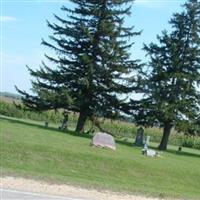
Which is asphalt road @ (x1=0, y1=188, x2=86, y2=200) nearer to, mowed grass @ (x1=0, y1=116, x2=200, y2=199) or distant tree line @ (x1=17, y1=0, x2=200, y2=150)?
mowed grass @ (x1=0, y1=116, x2=200, y2=199)

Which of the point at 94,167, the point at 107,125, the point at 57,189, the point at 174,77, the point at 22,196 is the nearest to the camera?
the point at 22,196

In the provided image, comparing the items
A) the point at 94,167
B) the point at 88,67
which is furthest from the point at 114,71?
the point at 94,167

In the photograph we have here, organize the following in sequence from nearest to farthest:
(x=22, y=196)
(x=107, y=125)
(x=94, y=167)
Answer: (x=22, y=196) → (x=94, y=167) → (x=107, y=125)

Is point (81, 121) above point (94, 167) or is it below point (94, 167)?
above

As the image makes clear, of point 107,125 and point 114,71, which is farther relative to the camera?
point 107,125

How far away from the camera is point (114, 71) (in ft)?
151

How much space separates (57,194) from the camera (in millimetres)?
15125

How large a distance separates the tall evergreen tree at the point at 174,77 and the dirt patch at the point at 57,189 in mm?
27997

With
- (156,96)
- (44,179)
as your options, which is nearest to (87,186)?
(44,179)

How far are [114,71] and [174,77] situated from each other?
4.79 meters

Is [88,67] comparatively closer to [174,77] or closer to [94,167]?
[174,77]

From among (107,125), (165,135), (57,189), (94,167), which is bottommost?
(57,189)

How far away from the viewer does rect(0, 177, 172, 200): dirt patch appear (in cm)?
1519

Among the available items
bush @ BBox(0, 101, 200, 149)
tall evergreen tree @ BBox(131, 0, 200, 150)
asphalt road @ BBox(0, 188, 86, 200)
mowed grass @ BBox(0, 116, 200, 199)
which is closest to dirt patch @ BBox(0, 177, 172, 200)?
asphalt road @ BBox(0, 188, 86, 200)
